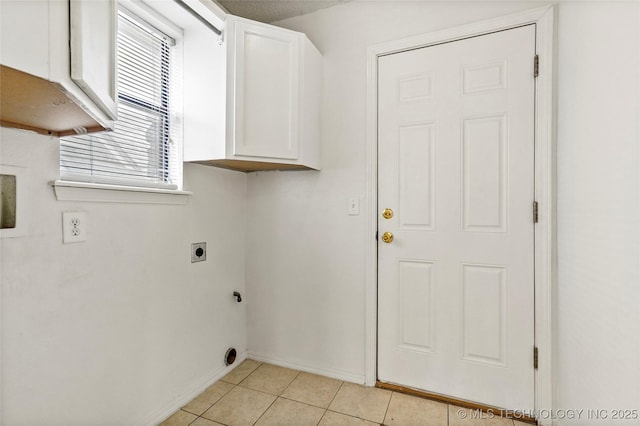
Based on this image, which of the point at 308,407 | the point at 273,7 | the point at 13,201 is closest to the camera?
the point at 13,201

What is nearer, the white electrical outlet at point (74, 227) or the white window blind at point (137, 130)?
the white electrical outlet at point (74, 227)

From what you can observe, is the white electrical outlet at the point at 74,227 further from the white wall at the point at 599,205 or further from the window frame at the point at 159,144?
the white wall at the point at 599,205

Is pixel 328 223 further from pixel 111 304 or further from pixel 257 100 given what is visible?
pixel 111 304

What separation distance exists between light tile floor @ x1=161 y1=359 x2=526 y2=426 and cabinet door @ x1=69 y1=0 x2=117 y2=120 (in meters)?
1.56

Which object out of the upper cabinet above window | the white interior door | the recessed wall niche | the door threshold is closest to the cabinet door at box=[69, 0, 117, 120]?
the upper cabinet above window

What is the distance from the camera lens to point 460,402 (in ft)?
5.59

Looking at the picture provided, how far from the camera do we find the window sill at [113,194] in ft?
3.87

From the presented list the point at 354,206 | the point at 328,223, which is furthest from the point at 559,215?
the point at 328,223

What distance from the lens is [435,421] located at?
5.19 feet

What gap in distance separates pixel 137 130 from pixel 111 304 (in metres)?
0.86

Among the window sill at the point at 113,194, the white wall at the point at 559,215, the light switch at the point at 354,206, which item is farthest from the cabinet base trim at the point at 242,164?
the light switch at the point at 354,206

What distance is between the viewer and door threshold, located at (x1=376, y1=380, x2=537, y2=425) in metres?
1.59

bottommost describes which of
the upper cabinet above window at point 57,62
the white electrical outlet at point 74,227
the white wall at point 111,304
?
the white wall at point 111,304

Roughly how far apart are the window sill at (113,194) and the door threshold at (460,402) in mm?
1664
